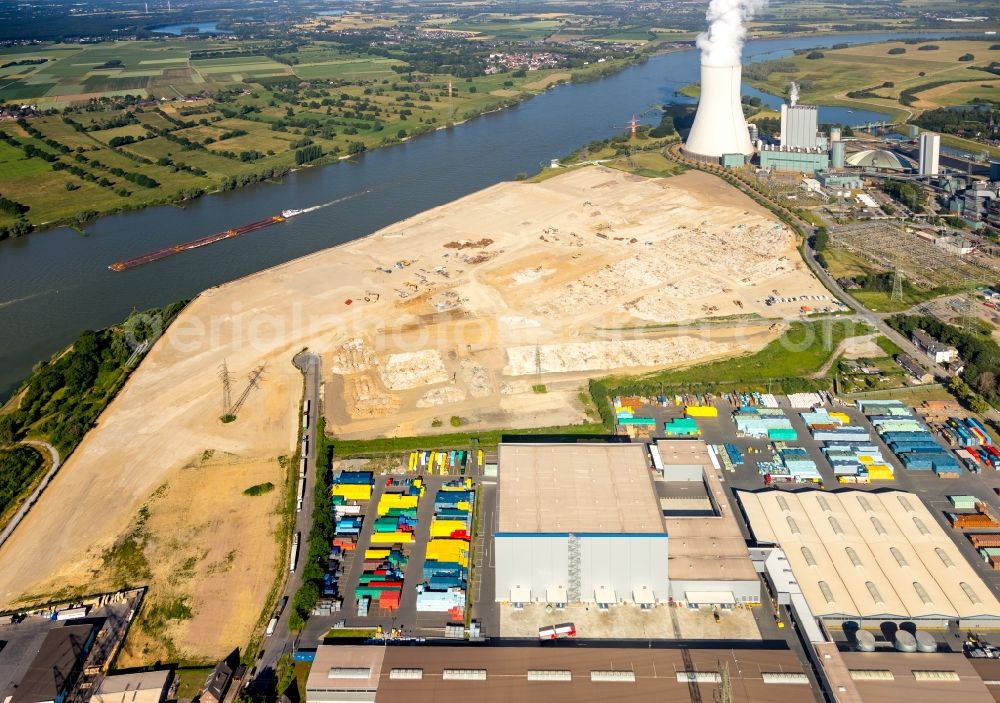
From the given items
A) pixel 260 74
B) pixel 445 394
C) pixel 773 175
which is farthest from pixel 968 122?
pixel 260 74

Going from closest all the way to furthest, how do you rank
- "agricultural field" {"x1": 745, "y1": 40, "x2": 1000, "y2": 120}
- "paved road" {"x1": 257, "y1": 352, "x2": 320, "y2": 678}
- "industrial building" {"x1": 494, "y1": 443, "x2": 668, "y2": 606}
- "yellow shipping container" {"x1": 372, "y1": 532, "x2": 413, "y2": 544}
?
"paved road" {"x1": 257, "y1": 352, "x2": 320, "y2": 678}, "industrial building" {"x1": 494, "y1": 443, "x2": 668, "y2": 606}, "yellow shipping container" {"x1": 372, "y1": 532, "x2": 413, "y2": 544}, "agricultural field" {"x1": 745, "y1": 40, "x2": 1000, "y2": 120}

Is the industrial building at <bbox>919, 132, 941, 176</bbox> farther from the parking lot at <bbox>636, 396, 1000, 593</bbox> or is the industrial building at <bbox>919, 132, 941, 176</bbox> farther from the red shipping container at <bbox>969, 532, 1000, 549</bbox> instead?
the red shipping container at <bbox>969, 532, 1000, 549</bbox>

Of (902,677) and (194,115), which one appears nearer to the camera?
(902,677)

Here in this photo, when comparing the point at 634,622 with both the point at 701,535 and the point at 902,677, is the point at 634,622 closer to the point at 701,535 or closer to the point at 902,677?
the point at 701,535

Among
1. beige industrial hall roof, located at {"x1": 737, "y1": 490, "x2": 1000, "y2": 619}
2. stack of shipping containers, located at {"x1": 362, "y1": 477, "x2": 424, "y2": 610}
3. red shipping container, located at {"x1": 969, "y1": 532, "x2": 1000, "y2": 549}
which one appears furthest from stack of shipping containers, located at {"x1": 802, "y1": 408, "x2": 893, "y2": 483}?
stack of shipping containers, located at {"x1": 362, "y1": 477, "x2": 424, "y2": 610}

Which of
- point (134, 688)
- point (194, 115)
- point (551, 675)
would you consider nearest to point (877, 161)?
point (551, 675)
